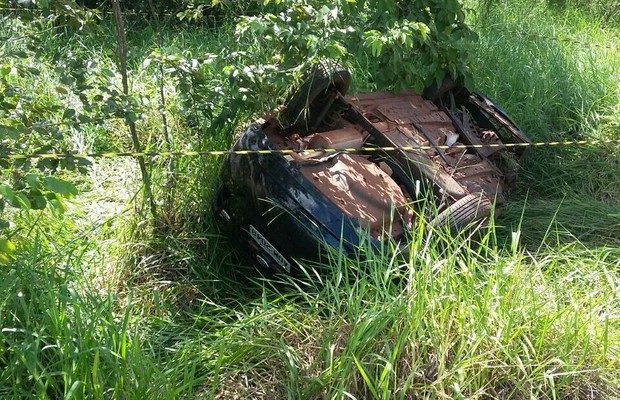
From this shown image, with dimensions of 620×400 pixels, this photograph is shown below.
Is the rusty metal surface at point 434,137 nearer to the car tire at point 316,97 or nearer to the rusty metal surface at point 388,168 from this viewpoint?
the rusty metal surface at point 388,168

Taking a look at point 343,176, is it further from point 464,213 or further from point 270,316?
point 270,316

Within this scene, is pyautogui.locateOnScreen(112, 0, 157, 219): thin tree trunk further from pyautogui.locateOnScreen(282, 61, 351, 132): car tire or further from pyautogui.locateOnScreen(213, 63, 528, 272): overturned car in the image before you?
pyautogui.locateOnScreen(282, 61, 351, 132): car tire

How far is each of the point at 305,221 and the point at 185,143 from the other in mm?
1593

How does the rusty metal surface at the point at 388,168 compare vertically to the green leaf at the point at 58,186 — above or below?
below

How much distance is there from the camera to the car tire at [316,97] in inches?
156

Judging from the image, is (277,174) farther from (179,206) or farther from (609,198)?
(609,198)

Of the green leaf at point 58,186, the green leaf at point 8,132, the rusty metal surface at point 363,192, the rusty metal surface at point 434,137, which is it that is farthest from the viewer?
the rusty metal surface at point 434,137

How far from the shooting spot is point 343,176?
3674 mm

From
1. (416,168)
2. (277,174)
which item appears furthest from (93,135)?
(416,168)

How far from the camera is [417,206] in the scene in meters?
3.82

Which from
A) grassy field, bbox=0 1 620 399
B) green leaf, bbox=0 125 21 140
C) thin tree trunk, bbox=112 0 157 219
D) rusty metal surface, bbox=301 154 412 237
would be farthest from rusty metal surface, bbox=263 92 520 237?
green leaf, bbox=0 125 21 140

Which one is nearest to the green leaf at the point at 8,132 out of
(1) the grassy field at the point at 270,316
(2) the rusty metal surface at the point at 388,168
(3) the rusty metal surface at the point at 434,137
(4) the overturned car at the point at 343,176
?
(1) the grassy field at the point at 270,316

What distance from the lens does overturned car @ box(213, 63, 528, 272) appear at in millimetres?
3441

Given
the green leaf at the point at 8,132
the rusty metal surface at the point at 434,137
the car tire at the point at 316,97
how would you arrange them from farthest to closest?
the rusty metal surface at the point at 434,137 < the car tire at the point at 316,97 < the green leaf at the point at 8,132
